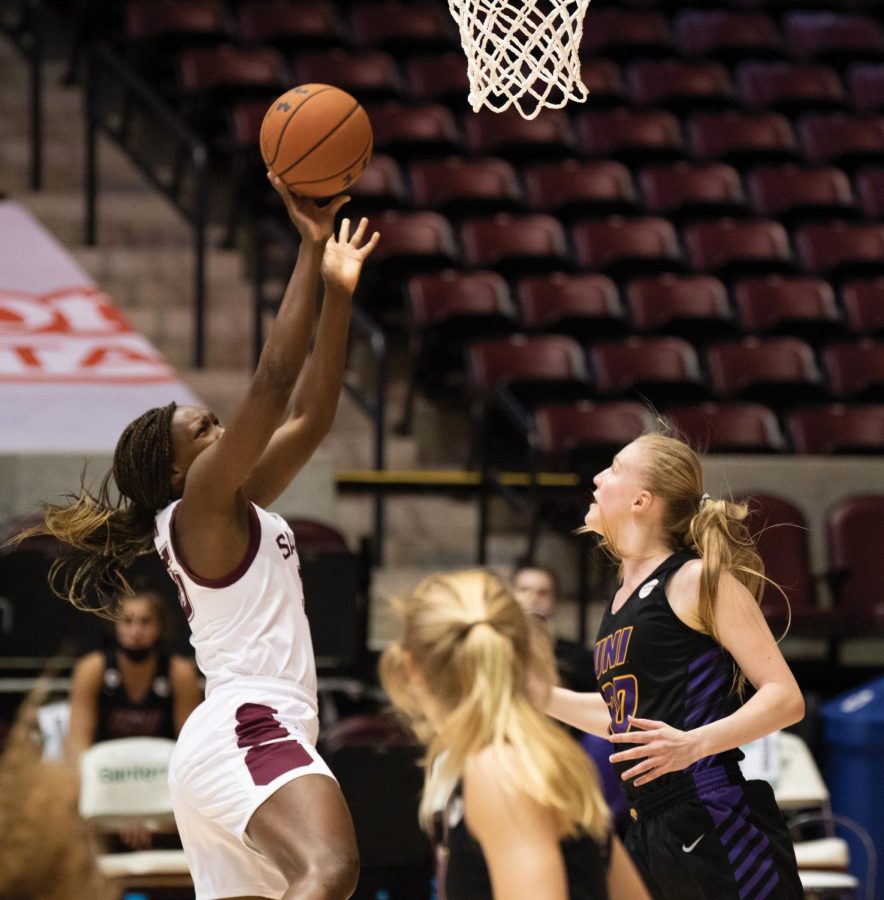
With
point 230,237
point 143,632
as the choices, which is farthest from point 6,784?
point 230,237

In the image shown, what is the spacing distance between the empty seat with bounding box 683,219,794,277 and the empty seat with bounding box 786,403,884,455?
1.36m

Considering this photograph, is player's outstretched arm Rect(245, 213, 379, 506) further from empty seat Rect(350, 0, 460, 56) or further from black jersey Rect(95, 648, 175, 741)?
empty seat Rect(350, 0, 460, 56)

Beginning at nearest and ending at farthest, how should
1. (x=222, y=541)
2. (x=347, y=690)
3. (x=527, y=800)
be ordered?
(x=527, y=800) → (x=222, y=541) → (x=347, y=690)

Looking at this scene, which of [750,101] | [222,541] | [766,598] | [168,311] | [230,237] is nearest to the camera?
[222,541]

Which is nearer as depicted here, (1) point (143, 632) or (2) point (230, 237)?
(1) point (143, 632)

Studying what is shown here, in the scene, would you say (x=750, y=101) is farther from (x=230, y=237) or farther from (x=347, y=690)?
(x=347, y=690)

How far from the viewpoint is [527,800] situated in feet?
7.44

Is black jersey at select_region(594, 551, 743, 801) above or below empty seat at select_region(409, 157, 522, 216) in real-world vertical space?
below

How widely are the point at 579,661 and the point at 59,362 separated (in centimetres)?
312

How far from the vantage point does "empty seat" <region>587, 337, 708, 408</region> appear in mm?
8508

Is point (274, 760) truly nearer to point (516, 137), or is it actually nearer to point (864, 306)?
point (864, 306)

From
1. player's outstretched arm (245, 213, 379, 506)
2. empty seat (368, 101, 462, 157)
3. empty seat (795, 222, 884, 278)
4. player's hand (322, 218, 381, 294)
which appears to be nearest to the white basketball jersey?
player's outstretched arm (245, 213, 379, 506)

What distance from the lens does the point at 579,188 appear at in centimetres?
1012

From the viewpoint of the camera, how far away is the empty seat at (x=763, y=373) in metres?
8.82
